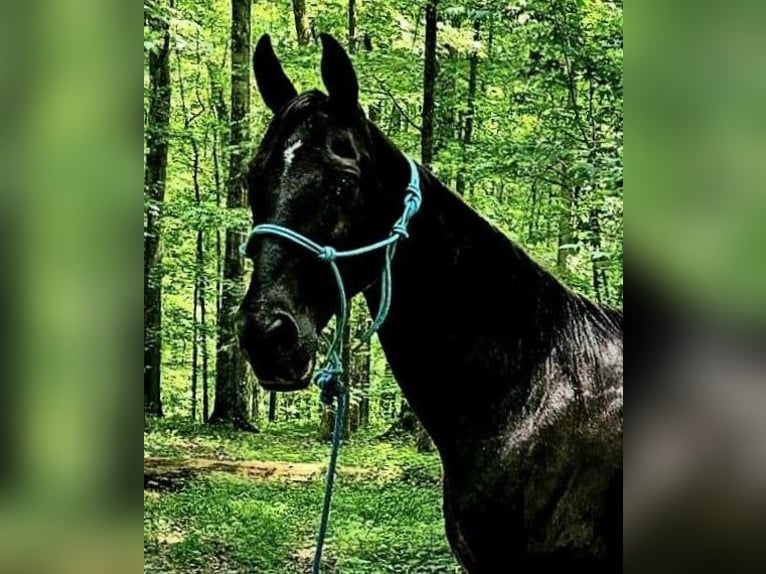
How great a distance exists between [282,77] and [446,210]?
485mm

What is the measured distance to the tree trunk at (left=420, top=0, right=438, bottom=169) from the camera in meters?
2.71

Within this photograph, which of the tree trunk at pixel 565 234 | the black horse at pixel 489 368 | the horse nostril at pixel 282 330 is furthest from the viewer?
the tree trunk at pixel 565 234

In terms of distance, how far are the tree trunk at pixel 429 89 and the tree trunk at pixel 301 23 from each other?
0.47m

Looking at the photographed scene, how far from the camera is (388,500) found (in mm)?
2580

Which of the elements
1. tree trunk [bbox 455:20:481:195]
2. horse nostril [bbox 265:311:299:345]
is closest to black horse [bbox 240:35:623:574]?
horse nostril [bbox 265:311:299:345]

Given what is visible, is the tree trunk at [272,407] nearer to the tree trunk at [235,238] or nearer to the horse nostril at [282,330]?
the tree trunk at [235,238]

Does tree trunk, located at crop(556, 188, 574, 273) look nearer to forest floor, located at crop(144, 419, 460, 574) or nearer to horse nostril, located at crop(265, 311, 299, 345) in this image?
forest floor, located at crop(144, 419, 460, 574)

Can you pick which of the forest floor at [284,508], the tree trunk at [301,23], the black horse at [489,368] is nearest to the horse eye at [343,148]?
the black horse at [489,368]

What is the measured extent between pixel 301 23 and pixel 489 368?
1724mm

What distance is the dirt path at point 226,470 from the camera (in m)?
2.57

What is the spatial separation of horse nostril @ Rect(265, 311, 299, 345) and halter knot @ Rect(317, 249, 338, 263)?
0.45 ft

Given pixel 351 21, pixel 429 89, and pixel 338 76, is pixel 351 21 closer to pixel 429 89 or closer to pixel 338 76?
pixel 429 89
